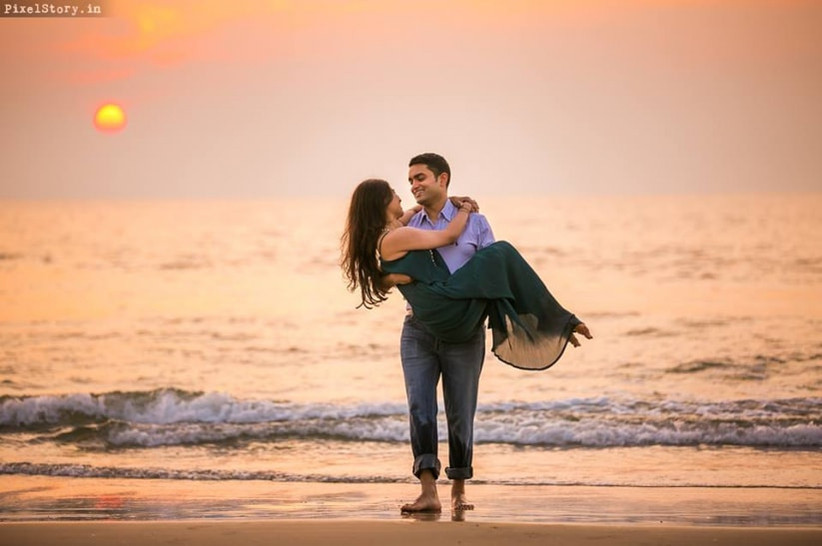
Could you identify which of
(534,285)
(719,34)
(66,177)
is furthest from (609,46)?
(534,285)

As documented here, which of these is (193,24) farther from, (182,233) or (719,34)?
(719,34)

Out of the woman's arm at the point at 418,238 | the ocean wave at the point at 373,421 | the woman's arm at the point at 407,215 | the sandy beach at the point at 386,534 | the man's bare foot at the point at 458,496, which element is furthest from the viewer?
the ocean wave at the point at 373,421

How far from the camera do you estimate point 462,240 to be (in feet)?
21.0

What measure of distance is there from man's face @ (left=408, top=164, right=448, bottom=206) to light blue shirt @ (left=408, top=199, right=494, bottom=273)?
107 millimetres

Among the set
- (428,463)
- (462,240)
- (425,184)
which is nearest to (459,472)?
(428,463)

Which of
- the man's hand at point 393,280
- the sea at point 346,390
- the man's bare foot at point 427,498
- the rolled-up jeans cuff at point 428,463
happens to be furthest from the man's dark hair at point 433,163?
the sea at point 346,390

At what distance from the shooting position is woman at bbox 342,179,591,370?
625 cm

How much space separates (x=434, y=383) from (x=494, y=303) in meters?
0.54

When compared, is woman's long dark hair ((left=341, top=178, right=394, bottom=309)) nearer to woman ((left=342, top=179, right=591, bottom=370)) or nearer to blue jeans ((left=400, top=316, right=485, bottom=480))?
woman ((left=342, top=179, right=591, bottom=370))

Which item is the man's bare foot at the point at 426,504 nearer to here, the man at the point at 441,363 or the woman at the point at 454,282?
the man at the point at 441,363

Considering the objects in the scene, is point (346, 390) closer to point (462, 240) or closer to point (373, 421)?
point (373, 421)

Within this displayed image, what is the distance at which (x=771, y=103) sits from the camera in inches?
2371

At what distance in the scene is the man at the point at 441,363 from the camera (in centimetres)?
639

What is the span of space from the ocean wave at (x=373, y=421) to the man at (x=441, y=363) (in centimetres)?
377
